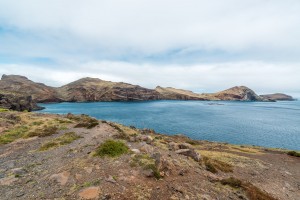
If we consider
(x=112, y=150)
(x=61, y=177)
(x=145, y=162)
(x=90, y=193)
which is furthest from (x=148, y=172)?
(x=61, y=177)

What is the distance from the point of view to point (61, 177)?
16.4 metres

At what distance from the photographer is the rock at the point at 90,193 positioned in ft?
43.6

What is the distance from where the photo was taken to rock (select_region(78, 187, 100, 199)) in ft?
43.6

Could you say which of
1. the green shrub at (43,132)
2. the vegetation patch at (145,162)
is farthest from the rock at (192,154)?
the green shrub at (43,132)

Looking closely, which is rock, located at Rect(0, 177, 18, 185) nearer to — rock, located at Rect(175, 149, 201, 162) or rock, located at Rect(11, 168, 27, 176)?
rock, located at Rect(11, 168, 27, 176)

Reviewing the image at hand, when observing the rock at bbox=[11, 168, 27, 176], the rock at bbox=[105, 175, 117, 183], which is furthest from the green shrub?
the rock at bbox=[105, 175, 117, 183]

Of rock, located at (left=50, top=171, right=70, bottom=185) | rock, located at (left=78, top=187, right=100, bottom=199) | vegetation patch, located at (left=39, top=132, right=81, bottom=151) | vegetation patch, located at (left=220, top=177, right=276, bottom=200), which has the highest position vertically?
rock, located at (left=78, top=187, right=100, bottom=199)

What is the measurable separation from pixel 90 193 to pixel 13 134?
26.6 m

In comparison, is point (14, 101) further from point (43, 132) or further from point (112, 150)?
point (112, 150)

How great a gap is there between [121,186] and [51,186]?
506 cm

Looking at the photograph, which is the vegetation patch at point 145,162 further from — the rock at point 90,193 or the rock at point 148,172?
the rock at point 90,193

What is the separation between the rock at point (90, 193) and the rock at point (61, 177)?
2.59 meters

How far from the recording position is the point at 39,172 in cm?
1831

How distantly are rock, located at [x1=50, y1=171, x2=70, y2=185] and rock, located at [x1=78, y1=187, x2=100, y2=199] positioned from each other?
8.50 feet
